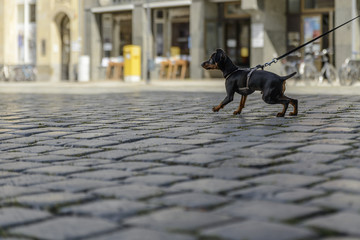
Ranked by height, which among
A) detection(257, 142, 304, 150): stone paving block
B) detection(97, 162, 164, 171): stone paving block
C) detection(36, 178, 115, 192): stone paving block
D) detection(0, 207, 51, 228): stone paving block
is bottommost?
detection(0, 207, 51, 228): stone paving block

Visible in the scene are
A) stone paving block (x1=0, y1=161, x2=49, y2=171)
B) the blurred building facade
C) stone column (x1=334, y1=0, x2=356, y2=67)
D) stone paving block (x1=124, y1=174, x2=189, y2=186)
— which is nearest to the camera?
stone paving block (x1=124, y1=174, x2=189, y2=186)

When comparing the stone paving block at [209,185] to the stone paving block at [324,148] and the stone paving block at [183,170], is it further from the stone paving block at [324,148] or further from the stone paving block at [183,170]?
the stone paving block at [324,148]

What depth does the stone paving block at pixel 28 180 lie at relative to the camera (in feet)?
12.6

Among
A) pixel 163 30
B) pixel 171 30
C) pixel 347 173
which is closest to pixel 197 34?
pixel 171 30

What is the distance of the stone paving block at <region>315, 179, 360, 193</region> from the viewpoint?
341cm

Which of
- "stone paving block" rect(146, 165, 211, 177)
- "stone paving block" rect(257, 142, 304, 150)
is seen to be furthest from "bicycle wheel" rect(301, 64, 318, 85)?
"stone paving block" rect(146, 165, 211, 177)

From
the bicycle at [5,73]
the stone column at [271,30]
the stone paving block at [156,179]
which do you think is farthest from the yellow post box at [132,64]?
the stone paving block at [156,179]

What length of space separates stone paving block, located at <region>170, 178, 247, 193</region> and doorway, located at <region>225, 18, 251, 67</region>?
2398cm

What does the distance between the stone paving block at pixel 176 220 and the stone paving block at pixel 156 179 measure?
73 centimetres

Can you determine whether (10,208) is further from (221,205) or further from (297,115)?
(297,115)

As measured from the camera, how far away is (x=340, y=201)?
3125mm

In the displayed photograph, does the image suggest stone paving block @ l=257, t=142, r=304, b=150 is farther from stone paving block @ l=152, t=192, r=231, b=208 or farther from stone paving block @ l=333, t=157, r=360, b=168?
stone paving block @ l=152, t=192, r=231, b=208

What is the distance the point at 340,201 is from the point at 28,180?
176 centimetres

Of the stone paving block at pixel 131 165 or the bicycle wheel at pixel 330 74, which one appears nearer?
the stone paving block at pixel 131 165
